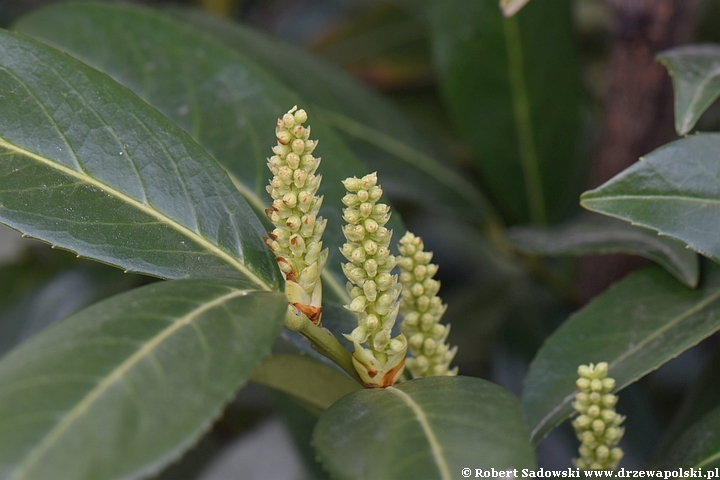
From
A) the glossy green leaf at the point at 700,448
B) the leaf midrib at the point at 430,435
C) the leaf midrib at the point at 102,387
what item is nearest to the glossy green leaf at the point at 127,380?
the leaf midrib at the point at 102,387

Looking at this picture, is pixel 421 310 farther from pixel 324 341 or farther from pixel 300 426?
pixel 300 426

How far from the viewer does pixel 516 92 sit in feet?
4.10

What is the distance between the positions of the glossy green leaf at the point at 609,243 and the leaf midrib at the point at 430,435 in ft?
1.18

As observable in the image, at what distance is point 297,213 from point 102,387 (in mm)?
202

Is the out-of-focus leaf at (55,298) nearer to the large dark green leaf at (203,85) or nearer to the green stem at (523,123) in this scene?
the large dark green leaf at (203,85)

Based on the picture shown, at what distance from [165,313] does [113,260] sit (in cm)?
11

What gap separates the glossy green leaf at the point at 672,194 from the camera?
0.61 meters

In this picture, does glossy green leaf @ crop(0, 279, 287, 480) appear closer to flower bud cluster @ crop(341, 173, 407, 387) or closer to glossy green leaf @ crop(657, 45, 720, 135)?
flower bud cluster @ crop(341, 173, 407, 387)

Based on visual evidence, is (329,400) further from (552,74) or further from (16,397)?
(552,74)

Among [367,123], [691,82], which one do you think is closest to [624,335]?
[691,82]

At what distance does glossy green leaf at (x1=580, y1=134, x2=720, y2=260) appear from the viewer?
0.61 metres

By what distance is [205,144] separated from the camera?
840 mm

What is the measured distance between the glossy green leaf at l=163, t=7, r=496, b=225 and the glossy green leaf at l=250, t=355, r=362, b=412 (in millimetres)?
517

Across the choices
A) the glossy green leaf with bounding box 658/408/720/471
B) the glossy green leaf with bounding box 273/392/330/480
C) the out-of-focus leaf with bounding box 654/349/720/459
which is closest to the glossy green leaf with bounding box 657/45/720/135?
the glossy green leaf with bounding box 658/408/720/471
